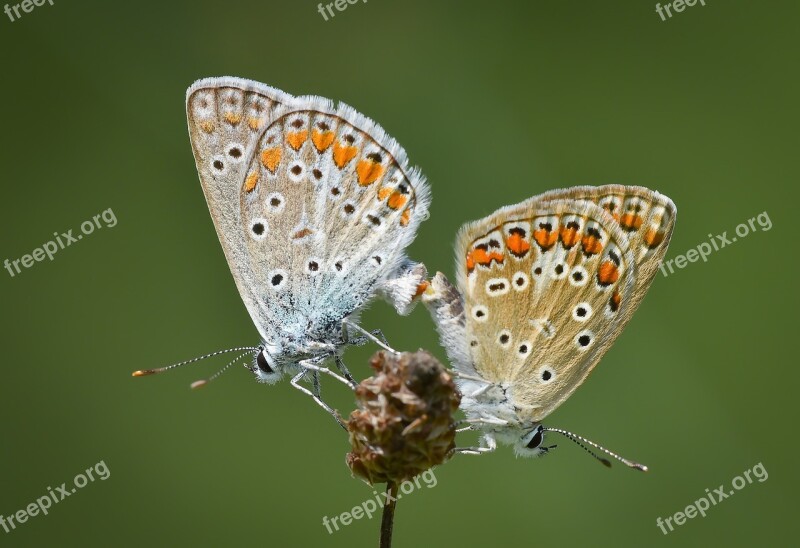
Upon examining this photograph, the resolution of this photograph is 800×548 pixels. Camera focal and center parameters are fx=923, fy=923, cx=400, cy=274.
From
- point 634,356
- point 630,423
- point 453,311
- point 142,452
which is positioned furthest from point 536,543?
point 142,452

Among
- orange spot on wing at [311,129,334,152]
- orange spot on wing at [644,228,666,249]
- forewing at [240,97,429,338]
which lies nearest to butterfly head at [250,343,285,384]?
forewing at [240,97,429,338]

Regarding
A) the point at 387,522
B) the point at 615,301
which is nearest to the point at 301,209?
the point at 615,301

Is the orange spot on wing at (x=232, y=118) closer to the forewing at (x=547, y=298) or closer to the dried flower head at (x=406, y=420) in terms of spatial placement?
the forewing at (x=547, y=298)

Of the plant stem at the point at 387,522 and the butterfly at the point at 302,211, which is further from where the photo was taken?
the butterfly at the point at 302,211

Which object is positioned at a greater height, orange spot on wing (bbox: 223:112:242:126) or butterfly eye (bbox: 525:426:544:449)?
orange spot on wing (bbox: 223:112:242:126)

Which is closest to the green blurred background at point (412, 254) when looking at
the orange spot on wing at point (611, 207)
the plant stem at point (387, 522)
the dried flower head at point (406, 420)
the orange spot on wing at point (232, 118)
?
the orange spot on wing at point (232, 118)

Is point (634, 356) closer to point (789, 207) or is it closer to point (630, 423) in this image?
point (630, 423)

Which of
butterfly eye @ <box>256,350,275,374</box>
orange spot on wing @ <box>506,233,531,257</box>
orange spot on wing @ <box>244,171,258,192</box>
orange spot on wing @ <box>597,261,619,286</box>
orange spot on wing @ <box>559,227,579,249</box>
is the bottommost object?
orange spot on wing @ <box>597,261,619,286</box>

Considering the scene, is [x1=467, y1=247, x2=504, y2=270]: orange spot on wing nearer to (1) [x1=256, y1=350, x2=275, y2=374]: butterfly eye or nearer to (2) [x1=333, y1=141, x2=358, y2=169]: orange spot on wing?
(2) [x1=333, y1=141, x2=358, y2=169]: orange spot on wing
